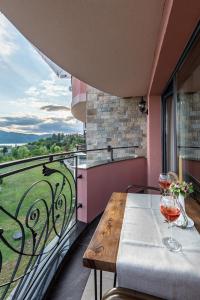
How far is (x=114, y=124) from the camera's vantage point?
482cm

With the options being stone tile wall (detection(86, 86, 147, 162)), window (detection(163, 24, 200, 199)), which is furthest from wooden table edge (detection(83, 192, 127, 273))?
stone tile wall (detection(86, 86, 147, 162))

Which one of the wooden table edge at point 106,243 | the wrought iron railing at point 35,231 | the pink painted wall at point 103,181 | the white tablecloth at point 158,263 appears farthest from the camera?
the pink painted wall at point 103,181

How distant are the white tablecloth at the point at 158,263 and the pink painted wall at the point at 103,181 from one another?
1.57m

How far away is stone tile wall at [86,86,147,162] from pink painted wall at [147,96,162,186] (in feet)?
2.03

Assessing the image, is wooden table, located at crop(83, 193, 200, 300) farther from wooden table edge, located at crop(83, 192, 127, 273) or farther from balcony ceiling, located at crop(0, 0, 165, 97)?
balcony ceiling, located at crop(0, 0, 165, 97)

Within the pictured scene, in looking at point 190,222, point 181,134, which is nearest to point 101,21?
point 181,134

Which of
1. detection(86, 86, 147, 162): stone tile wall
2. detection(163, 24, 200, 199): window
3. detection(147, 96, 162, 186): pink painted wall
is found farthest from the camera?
detection(86, 86, 147, 162): stone tile wall

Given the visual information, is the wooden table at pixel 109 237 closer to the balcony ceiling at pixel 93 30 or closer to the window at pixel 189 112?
the window at pixel 189 112

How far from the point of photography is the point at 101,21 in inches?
65.2

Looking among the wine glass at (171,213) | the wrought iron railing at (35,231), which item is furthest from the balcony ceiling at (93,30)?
the wine glass at (171,213)

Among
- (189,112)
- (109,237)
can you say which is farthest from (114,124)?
(109,237)

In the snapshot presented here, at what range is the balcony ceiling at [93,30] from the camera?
1447 mm

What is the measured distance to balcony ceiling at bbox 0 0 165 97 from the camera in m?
1.45

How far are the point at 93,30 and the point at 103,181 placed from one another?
2043mm
